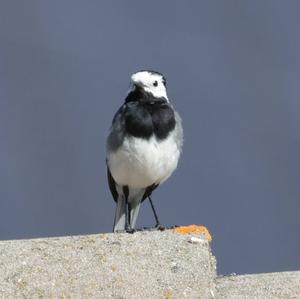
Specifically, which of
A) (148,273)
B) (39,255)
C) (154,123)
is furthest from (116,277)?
(154,123)

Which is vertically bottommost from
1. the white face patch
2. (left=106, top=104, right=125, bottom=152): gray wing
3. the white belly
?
the white belly

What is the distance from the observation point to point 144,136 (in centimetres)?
636

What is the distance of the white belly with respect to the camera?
20.9ft

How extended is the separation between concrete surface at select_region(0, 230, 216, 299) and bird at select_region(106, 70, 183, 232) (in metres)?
2.46

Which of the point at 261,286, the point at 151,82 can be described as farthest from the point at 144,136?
the point at 261,286

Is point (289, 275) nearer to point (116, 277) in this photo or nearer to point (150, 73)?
point (116, 277)

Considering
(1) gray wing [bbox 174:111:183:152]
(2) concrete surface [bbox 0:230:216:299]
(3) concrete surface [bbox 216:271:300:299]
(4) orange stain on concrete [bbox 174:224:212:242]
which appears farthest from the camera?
(1) gray wing [bbox 174:111:183:152]

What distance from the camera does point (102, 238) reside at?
12.9 ft

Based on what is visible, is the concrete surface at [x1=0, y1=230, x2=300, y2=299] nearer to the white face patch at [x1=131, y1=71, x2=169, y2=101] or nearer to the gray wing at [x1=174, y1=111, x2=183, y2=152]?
the gray wing at [x1=174, y1=111, x2=183, y2=152]

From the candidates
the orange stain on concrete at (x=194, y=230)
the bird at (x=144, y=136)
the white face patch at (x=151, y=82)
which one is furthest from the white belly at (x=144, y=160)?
the orange stain on concrete at (x=194, y=230)

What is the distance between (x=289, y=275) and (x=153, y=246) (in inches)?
22.4

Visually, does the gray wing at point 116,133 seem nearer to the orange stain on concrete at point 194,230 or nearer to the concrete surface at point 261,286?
the orange stain on concrete at point 194,230

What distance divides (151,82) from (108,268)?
125 inches

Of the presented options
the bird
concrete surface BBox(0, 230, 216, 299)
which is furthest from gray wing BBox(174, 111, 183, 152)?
concrete surface BBox(0, 230, 216, 299)
